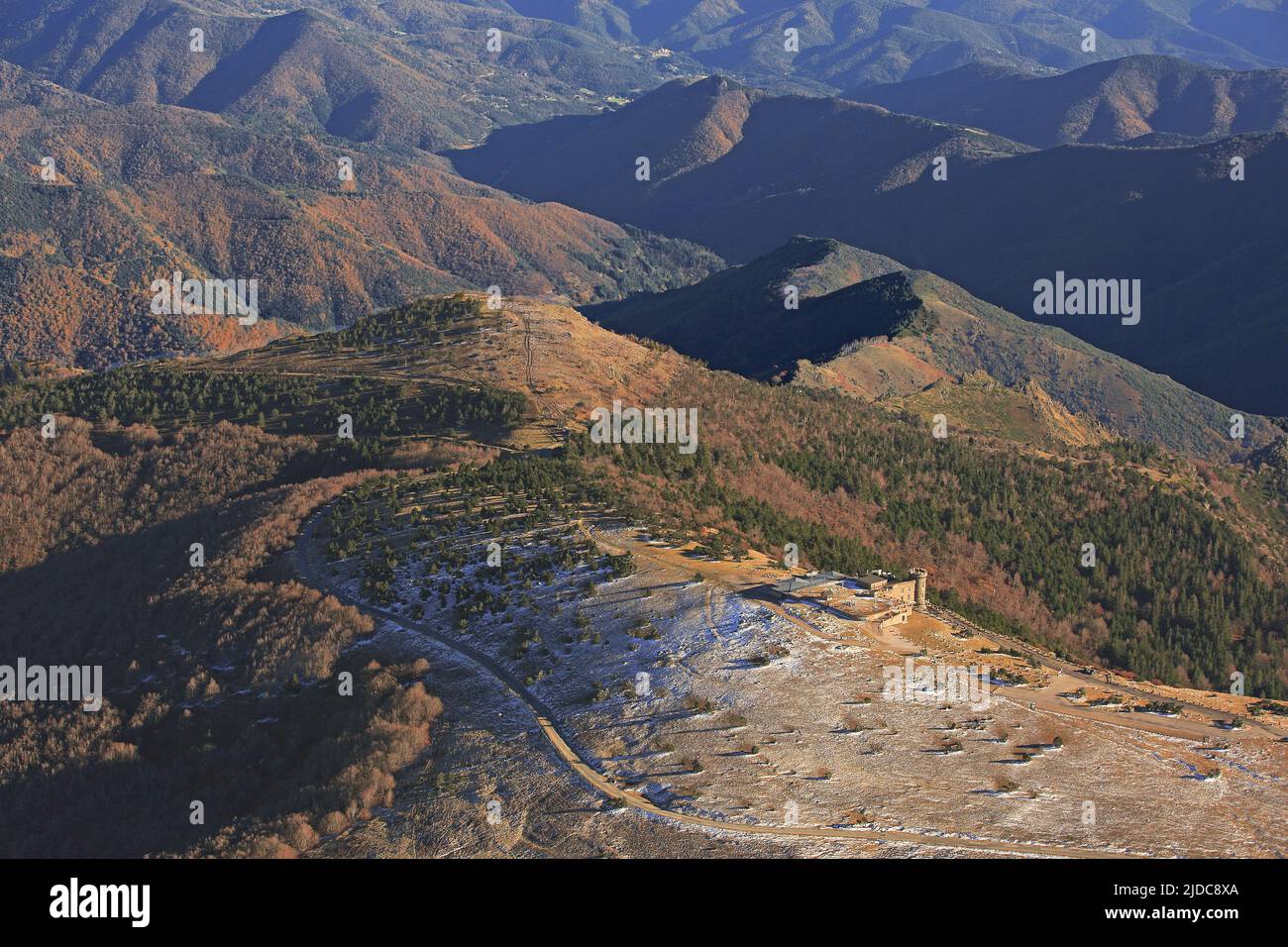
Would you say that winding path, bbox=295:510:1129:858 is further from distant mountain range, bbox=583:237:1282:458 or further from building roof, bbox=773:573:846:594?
distant mountain range, bbox=583:237:1282:458

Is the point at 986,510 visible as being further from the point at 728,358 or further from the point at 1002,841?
the point at 728,358

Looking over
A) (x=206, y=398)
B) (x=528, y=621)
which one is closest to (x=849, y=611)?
(x=528, y=621)

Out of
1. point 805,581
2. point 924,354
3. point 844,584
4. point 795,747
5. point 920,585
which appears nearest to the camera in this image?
point 795,747

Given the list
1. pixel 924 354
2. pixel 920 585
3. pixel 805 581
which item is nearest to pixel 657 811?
pixel 805 581

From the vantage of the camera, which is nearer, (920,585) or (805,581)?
(805,581)

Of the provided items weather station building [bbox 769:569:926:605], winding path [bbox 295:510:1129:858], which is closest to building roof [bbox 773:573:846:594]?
weather station building [bbox 769:569:926:605]

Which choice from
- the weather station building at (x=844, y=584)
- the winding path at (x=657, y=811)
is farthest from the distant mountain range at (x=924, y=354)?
the winding path at (x=657, y=811)

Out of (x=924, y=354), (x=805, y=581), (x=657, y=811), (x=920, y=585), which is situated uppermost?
(x=924, y=354)

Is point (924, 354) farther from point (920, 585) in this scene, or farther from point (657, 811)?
point (657, 811)
